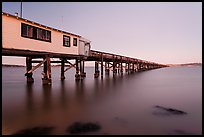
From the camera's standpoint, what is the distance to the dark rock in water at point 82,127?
520cm

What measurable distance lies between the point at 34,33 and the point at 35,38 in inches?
16.8

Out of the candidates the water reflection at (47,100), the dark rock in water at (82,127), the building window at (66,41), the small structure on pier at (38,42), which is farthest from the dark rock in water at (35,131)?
the building window at (66,41)

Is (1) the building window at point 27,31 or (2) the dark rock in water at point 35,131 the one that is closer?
(2) the dark rock in water at point 35,131

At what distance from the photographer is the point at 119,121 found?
20.0ft

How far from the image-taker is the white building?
37.9 feet

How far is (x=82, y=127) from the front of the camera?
5.48m

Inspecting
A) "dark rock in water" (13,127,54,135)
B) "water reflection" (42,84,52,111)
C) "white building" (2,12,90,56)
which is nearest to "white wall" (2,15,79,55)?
"white building" (2,12,90,56)

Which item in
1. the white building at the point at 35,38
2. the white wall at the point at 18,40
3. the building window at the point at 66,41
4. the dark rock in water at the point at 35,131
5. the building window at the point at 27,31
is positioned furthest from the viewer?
the building window at the point at 66,41

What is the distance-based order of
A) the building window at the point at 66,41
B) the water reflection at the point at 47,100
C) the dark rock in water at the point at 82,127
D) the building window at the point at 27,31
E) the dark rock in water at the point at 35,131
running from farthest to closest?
the building window at the point at 66,41, the building window at the point at 27,31, the water reflection at the point at 47,100, the dark rock in water at the point at 82,127, the dark rock in water at the point at 35,131

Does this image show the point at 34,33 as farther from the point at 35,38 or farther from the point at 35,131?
the point at 35,131

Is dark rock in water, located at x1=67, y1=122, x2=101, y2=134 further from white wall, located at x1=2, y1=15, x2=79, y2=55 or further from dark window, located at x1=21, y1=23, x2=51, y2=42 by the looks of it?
dark window, located at x1=21, y1=23, x2=51, y2=42

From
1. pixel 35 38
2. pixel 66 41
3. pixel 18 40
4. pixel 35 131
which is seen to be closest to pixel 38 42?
pixel 35 38

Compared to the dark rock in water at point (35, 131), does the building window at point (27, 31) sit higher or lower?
higher

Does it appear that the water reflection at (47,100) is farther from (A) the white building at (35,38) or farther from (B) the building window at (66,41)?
(B) the building window at (66,41)
